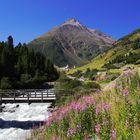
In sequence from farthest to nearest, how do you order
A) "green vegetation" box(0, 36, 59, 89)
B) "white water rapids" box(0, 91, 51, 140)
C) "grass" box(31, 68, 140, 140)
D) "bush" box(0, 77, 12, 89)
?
"green vegetation" box(0, 36, 59, 89)
"bush" box(0, 77, 12, 89)
"white water rapids" box(0, 91, 51, 140)
"grass" box(31, 68, 140, 140)

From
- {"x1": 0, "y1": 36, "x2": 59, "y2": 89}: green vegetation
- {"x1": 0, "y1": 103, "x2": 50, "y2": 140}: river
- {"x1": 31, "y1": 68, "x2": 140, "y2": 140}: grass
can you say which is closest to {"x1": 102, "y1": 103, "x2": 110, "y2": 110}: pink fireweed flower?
{"x1": 31, "y1": 68, "x2": 140, "y2": 140}: grass

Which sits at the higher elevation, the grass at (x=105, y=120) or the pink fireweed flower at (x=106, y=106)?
the pink fireweed flower at (x=106, y=106)

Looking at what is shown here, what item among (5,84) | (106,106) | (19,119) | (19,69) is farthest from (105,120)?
(19,69)

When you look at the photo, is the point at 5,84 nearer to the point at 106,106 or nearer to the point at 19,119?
the point at 19,119

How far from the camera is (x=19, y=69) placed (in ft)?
327

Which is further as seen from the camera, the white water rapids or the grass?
the white water rapids

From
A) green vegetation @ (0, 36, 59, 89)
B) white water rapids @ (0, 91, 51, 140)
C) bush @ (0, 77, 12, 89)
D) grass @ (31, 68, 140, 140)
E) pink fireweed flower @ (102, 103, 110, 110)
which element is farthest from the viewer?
green vegetation @ (0, 36, 59, 89)

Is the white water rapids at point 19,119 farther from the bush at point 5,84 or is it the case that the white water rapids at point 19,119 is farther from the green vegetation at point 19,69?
the green vegetation at point 19,69

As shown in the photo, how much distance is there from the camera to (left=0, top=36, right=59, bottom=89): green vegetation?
293 feet

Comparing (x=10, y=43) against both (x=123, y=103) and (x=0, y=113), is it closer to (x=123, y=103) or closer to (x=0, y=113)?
(x=0, y=113)

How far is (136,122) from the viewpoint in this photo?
36.7 ft

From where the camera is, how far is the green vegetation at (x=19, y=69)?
293 feet

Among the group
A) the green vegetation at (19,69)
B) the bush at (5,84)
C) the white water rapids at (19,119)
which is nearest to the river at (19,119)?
the white water rapids at (19,119)

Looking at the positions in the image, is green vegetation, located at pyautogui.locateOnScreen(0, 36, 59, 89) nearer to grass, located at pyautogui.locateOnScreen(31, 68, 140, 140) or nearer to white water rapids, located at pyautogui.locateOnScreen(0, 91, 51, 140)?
white water rapids, located at pyautogui.locateOnScreen(0, 91, 51, 140)
